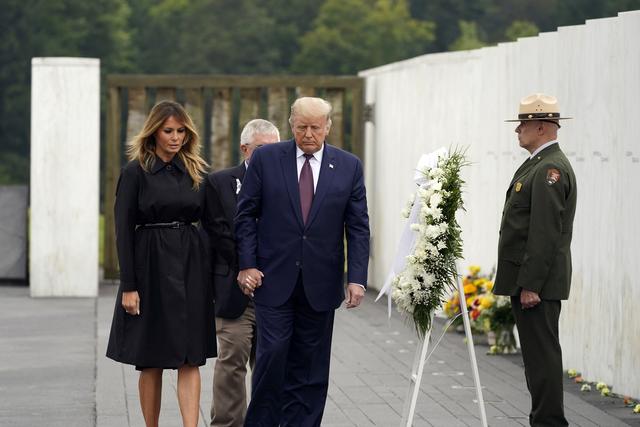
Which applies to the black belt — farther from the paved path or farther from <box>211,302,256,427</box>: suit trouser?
the paved path

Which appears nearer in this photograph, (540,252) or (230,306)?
(540,252)

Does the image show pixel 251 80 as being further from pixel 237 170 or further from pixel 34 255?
pixel 237 170

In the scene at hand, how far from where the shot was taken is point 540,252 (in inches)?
303

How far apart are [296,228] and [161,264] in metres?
0.71

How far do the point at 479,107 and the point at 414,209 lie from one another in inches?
231

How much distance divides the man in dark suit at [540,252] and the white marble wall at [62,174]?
915 centimetres

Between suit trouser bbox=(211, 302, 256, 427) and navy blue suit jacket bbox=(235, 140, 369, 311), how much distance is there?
0.56m

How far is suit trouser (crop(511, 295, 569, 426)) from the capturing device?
7789 mm

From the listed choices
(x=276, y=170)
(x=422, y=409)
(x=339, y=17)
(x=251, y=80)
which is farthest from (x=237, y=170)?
(x=339, y=17)

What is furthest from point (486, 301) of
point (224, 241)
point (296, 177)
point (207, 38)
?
point (207, 38)

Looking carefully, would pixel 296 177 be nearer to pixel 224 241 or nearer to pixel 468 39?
pixel 224 241

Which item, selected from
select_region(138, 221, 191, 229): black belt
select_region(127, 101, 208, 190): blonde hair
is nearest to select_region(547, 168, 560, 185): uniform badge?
select_region(127, 101, 208, 190): blonde hair

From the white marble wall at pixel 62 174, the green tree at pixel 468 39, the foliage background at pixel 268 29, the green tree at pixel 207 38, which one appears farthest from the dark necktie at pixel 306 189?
the green tree at pixel 468 39

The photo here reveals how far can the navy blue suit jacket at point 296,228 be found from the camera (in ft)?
24.6
